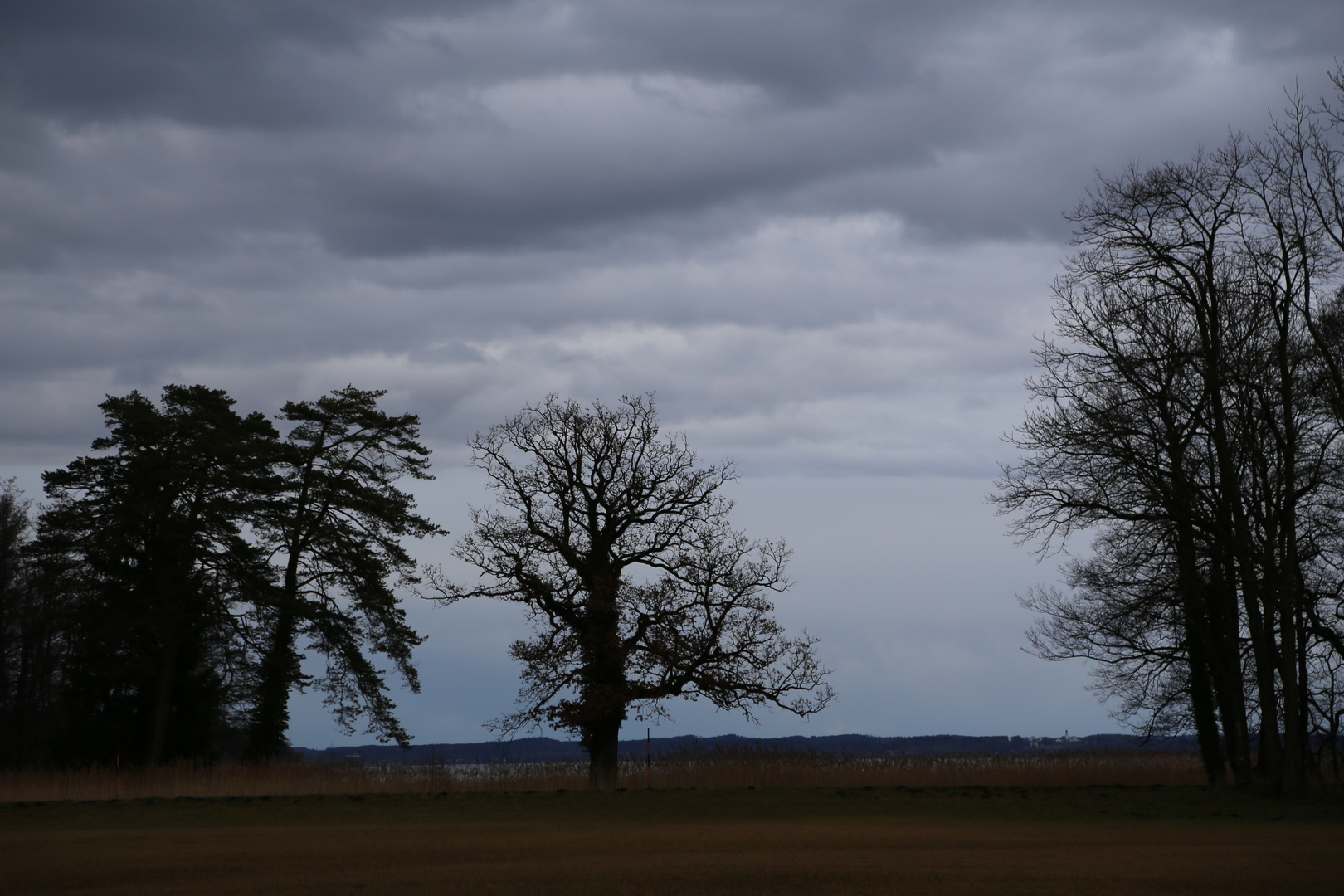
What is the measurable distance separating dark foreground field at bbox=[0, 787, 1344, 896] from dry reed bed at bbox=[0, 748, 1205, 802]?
193cm

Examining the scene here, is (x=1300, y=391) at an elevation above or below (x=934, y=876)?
above

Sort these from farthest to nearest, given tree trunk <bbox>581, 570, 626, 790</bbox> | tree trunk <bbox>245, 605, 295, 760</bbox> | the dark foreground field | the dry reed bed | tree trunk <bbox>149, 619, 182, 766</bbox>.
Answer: tree trunk <bbox>245, 605, 295, 760</bbox>, tree trunk <bbox>149, 619, 182, 766</bbox>, tree trunk <bbox>581, 570, 626, 790</bbox>, the dry reed bed, the dark foreground field

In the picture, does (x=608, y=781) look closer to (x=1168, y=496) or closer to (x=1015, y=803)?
(x=1015, y=803)

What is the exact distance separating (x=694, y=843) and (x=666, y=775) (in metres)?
12.1

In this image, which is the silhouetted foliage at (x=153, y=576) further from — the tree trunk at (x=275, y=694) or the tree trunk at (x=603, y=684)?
the tree trunk at (x=603, y=684)

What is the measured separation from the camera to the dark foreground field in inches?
488

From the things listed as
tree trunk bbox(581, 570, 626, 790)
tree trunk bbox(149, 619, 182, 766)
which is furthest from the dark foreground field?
tree trunk bbox(149, 619, 182, 766)

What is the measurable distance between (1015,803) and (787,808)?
483 centimetres

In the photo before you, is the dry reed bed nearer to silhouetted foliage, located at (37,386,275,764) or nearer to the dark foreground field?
the dark foreground field

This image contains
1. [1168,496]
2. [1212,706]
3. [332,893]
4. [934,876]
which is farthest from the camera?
[1212,706]

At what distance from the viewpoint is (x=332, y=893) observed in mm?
11734

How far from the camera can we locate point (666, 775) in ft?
94.9

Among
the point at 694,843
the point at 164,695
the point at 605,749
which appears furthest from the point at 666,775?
the point at 164,695

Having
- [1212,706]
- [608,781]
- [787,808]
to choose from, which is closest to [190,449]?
[608,781]
